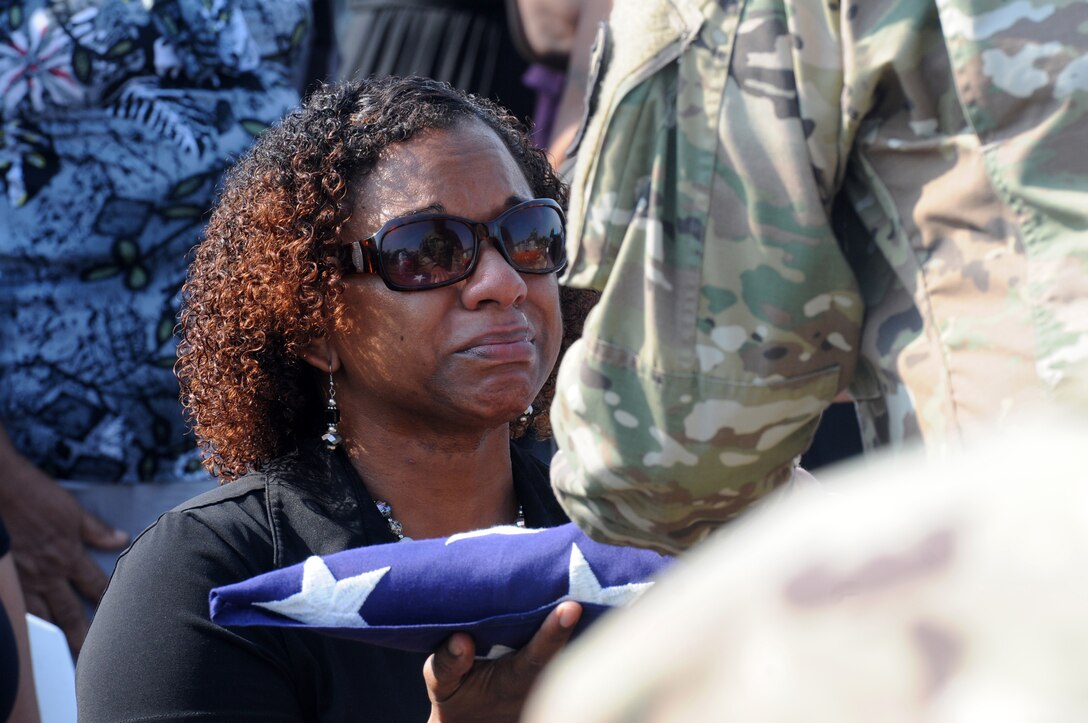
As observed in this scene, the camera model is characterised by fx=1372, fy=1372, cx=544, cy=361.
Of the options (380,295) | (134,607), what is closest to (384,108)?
(380,295)

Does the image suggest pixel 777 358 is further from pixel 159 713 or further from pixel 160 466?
pixel 160 466

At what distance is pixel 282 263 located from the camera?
8.29 ft

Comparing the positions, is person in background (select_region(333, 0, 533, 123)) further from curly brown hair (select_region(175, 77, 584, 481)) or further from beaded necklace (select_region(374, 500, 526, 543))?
beaded necklace (select_region(374, 500, 526, 543))

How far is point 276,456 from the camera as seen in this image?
102 inches

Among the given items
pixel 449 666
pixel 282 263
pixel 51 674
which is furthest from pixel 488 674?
pixel 51 674

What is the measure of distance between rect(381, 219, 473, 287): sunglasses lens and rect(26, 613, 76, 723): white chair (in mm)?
1025

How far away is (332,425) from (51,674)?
775 mm

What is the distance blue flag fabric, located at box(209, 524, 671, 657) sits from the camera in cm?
177

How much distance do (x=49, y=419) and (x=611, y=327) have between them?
238cm

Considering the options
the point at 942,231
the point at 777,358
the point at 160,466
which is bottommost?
the point at 160,466

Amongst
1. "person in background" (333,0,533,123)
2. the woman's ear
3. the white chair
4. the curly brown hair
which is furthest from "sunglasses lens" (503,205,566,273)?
"person in background" (333,0,533,123)

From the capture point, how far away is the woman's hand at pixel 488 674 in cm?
178

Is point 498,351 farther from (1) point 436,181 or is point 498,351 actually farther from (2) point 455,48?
(2) point 455,48

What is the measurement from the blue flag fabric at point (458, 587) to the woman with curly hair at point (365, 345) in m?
0.37
